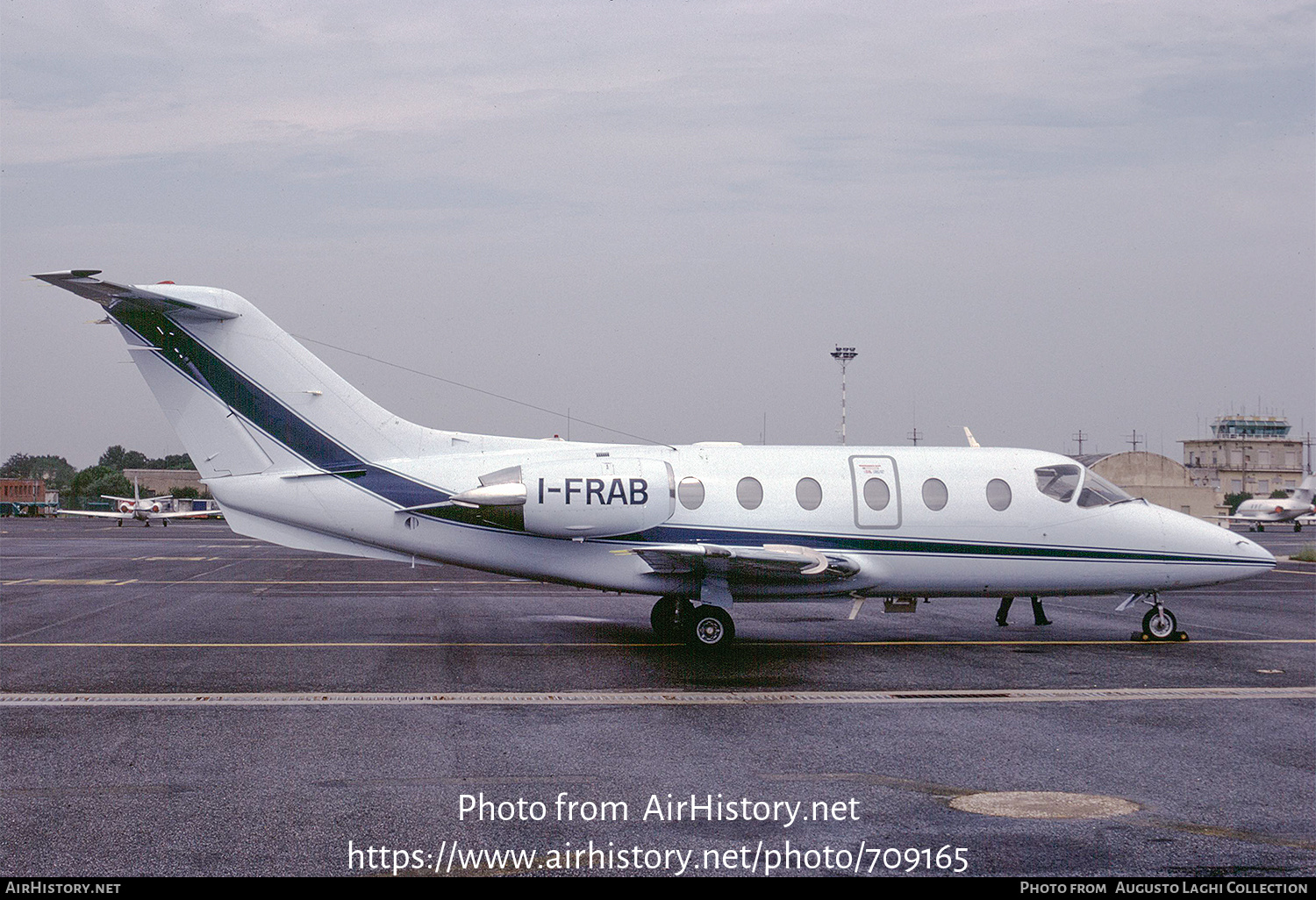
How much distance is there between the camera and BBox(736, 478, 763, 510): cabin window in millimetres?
16127

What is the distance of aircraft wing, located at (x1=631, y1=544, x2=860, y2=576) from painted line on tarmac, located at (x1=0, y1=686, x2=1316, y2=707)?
8.54ft

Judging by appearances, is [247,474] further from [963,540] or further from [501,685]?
[963,540]

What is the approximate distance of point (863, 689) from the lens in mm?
12852

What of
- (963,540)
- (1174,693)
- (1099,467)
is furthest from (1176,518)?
(1099,467)

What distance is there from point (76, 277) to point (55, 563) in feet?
76.3

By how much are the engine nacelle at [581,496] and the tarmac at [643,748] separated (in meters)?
1.79

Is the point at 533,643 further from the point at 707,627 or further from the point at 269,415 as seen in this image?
the point at 269,415

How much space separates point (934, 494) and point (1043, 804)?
28.8 ft

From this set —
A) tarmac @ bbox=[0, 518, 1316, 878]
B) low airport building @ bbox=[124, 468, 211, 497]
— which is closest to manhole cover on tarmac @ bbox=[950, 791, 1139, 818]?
tarmac @ bbox=[0, 518, 1316, 878]

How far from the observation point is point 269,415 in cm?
1612

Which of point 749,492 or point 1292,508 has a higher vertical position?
point 749,492

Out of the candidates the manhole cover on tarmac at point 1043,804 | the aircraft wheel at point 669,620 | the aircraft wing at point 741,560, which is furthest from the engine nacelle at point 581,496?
the manhole cover on tarmac at point 1043,804

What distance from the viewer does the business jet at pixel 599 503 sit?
15.7 meters

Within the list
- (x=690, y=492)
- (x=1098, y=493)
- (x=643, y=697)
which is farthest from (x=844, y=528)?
(x=643, y=697)
